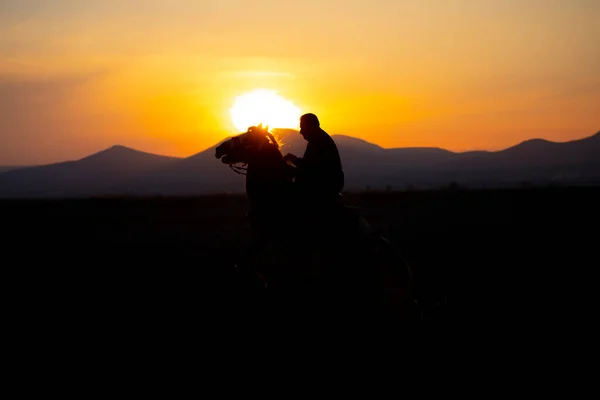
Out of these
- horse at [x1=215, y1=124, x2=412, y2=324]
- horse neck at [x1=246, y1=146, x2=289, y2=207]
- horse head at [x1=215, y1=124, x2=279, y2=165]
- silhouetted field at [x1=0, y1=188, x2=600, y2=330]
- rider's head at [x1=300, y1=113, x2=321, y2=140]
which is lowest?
silhouetted field at [x1=0, y1=188, x2=600, y2=330]

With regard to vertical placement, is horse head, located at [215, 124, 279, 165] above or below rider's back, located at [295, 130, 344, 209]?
above

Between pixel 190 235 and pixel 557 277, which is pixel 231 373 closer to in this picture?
pixel 557 277

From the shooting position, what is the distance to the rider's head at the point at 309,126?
11039mm

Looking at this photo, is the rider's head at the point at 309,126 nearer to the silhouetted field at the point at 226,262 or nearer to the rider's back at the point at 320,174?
the rider's back at the point at 320,174

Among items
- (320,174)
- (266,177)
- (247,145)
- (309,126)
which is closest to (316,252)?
(320,174)

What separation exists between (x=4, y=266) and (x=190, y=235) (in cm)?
998

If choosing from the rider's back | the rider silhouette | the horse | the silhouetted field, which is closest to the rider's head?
the rider silhouette

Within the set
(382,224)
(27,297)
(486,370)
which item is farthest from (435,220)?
(486,370)

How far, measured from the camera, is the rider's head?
36.2 feet

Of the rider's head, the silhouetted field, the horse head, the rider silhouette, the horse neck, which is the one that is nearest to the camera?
the rider silhouette

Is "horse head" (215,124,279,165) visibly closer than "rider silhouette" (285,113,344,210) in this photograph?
No

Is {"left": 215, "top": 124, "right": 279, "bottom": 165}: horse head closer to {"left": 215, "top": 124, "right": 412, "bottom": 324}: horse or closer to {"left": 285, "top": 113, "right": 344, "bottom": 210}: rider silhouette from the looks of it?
{"left": 215, "top": 124, "right": 412, "bottom": 324}: horse

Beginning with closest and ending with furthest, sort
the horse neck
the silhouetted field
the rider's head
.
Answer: the rider's head < the horse neck < the silhouetted field

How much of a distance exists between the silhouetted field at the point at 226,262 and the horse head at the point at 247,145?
111cm
